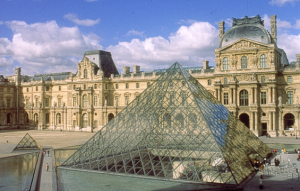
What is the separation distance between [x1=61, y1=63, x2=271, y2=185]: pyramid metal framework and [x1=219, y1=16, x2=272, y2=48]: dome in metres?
19.1

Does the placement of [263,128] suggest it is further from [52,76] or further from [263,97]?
[52,76]

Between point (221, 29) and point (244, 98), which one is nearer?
point (244, 98)

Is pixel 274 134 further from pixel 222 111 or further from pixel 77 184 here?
pixel 77 184

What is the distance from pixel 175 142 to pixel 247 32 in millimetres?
25797

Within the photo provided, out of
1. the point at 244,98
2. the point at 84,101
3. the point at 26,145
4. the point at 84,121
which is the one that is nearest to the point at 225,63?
the point at 244,98

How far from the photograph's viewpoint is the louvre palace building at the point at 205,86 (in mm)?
40969

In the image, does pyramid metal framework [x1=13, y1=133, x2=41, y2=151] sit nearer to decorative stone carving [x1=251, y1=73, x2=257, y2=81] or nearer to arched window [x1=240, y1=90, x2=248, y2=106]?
arched window [x1=240, y1=90, x2=248, y2=106]

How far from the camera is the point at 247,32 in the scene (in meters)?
42.1

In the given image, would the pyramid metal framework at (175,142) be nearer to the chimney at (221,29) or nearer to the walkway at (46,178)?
the walkway at (46,178)

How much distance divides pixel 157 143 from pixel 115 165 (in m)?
3.49

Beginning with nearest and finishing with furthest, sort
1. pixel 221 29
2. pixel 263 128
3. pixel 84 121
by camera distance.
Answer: pixel 263 128 < pixel 221 29 < pixel 84 121

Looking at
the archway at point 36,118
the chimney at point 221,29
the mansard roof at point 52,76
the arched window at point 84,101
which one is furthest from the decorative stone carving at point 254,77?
the archway at point 36,118

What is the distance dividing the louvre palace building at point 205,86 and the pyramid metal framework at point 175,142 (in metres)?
1.72

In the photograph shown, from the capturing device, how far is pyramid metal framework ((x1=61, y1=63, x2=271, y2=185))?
760 inches
